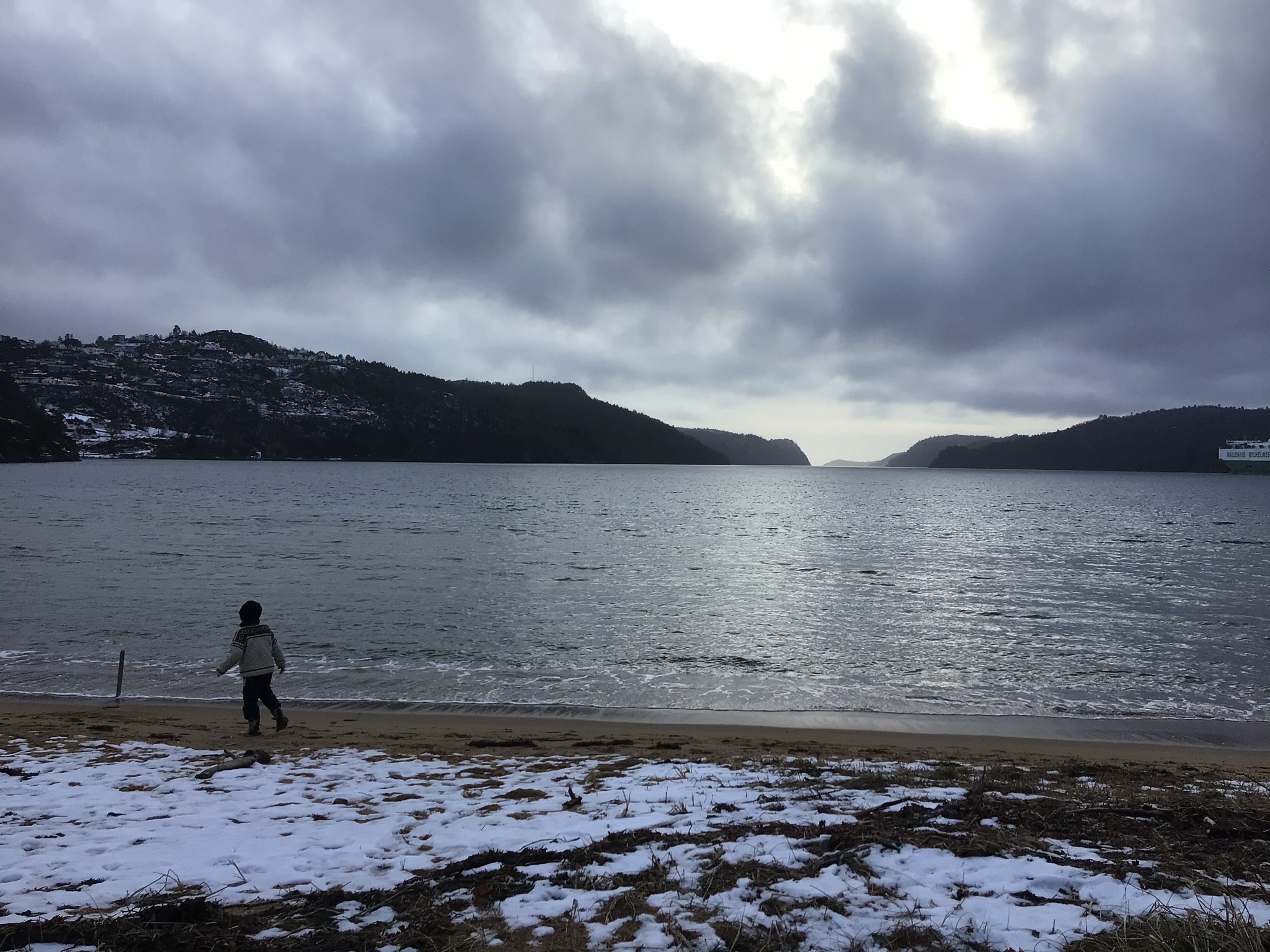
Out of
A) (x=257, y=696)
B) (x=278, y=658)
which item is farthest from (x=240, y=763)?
(x=278, y=658)

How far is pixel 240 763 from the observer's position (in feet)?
29.6

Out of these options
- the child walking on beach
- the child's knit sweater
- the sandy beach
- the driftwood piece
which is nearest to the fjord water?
the child walking on beach

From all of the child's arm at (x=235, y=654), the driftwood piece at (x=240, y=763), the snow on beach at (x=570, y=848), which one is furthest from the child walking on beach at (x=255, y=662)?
the snow on beach at (x=570, y=848)

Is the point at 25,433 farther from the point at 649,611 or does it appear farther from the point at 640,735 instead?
the point at 640,735

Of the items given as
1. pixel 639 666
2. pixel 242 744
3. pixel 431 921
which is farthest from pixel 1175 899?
pixel 639 666

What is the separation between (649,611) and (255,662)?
14.5m

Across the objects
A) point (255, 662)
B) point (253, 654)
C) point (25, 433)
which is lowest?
point (255, 662)

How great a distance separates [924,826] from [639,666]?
11.6 metres

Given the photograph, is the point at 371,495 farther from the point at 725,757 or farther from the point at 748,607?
the point at 725,757

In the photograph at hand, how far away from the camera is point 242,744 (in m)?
10.5

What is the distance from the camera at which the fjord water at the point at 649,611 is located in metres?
15.7

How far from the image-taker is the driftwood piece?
27.9ft

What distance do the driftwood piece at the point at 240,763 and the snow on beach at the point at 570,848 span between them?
142mm

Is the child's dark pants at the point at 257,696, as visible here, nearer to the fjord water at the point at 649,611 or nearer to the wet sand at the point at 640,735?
the wet sand at the point at 640,735
